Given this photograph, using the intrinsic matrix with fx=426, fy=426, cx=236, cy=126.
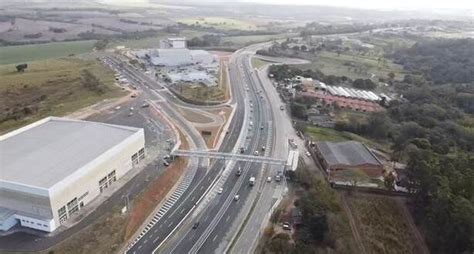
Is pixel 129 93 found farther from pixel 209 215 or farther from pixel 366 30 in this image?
pixel 366 30

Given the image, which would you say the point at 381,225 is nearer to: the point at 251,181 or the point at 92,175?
the point at 251,181

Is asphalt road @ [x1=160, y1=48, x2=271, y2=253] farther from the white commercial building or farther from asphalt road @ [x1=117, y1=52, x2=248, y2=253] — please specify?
the white commercial building

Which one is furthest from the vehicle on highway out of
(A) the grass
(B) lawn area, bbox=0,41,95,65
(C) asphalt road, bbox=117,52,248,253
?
(B) lawn area, bbox=0,41,95,65

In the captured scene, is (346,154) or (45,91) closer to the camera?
(346,154)

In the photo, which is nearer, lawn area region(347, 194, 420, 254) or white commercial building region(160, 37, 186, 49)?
lawn area region(347, 194, 420, 254)

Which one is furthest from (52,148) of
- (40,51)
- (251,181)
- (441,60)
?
(441,60)

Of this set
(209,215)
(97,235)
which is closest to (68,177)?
(97,235)
